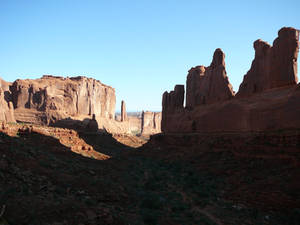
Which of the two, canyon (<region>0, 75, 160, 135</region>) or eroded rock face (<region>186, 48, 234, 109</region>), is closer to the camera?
eroded rock face (<region>186, 48, 234, 109</region>)

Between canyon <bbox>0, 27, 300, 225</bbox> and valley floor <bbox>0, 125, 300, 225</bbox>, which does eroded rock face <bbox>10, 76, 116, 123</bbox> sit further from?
valley floor <bbox>0, 125, 300, 225</bbox>

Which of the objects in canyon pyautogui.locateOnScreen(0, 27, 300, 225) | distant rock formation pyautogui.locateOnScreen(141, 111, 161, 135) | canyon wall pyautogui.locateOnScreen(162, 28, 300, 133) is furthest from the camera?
distant rock formation pyautogui.locateOnScreen(141, 111, 161, 135)

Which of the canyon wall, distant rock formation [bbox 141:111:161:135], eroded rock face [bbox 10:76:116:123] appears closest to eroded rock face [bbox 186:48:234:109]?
the canyon wall

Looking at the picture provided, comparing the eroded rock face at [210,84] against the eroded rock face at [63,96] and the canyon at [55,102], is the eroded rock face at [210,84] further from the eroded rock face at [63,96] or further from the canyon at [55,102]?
the eroded rock face at [63,96]

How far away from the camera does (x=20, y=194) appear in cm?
1035

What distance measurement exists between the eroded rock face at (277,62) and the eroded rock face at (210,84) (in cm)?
649

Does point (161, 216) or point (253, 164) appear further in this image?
point (253, 164)

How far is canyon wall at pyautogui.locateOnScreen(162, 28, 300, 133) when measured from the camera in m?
24.2

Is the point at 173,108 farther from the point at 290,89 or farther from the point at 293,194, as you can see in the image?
the point at 293,194

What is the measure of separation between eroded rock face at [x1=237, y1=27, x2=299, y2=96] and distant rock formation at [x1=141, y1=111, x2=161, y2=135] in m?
104

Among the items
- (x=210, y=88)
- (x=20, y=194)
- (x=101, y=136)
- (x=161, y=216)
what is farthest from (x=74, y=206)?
(x=101, y=136)

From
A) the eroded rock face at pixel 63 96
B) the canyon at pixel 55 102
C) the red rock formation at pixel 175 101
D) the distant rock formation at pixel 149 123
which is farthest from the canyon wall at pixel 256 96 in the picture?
the distant rock formation at pixel 149 123

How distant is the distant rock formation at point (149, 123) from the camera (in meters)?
135

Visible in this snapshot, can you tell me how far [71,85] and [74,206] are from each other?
6944 cm
